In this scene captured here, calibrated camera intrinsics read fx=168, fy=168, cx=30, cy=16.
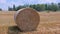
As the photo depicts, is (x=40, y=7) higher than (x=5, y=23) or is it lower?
higher

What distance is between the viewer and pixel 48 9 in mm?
3668

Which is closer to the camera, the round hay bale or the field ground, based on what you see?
the round hay bale

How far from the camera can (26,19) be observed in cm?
295

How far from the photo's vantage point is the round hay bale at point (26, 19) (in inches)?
115

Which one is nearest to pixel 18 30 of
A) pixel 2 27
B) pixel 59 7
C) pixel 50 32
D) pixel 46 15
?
pixel 2 27

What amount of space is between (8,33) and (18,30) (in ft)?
0.59

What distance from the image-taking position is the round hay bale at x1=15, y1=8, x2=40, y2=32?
9.58 ft

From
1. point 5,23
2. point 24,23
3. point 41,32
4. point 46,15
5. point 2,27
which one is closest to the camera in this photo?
point 41,32

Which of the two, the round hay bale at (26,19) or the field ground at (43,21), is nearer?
the round hay bale at (26,19)

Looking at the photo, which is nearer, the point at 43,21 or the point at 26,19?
the point at 26,19

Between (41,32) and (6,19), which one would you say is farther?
(6,19)

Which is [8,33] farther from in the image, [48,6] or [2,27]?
[48,6]

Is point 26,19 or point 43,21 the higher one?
point 26,19

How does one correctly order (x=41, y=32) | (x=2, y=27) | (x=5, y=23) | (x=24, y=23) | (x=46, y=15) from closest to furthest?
1. (x=41, y=32)
2. (x=24, y=23)
3. (x=2, y=27)
4. (x=5, y=23)
5. (x=46, y=15)
